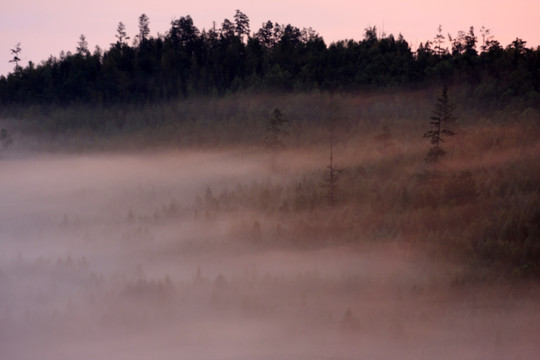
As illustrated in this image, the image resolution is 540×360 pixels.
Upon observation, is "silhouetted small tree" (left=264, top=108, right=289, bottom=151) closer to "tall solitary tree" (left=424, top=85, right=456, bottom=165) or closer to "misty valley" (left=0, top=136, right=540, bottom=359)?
"misty valley" (left=0, top=136, right=540, bottom=359)

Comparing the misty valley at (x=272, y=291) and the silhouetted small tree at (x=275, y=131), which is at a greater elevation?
the silhouetted small tree at (x=275, y=131)

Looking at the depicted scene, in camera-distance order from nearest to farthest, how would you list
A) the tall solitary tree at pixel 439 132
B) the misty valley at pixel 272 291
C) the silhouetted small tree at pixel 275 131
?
the tall solitary tree at pixel 439 132, the misty valley at pixel 272 291, the silhouetted small tree at pixel 275 131

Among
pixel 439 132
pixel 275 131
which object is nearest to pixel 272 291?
pixel 439 132

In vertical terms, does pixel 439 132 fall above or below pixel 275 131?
above

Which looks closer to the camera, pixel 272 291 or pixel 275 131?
pixel 272 291

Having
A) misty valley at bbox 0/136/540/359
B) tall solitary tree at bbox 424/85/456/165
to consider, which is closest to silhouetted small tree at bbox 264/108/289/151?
misty valley at bbox 0/136/540/359

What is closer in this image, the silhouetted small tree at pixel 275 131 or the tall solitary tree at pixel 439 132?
the tall solitary tree at pixel 439 132

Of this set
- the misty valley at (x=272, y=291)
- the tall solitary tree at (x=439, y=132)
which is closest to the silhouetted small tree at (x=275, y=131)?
the misty valley at (x=272, y=291)

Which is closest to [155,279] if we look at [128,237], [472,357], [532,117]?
[128,237]

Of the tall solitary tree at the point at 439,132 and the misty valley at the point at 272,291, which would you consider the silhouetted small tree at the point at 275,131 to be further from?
the tall solitary tree at the point at 439,132

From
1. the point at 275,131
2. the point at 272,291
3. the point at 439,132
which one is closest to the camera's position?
the point at 439,132

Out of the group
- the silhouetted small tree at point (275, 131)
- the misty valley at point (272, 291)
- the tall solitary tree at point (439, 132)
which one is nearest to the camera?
the tall solitary tree at point (439, 132)

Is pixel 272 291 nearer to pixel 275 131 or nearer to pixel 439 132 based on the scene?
pixel 439 132

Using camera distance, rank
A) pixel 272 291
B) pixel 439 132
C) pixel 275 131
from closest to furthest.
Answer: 1. pixel 439 132
2. pixel 272 291
3. pixel 275 131
